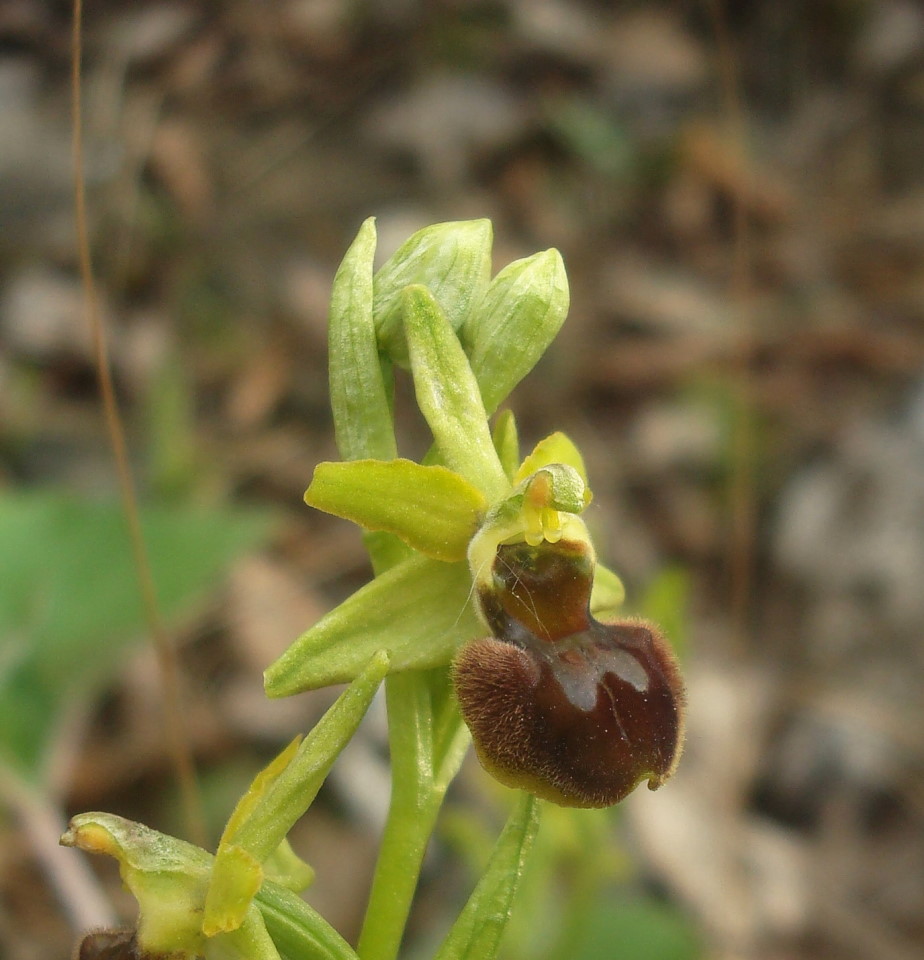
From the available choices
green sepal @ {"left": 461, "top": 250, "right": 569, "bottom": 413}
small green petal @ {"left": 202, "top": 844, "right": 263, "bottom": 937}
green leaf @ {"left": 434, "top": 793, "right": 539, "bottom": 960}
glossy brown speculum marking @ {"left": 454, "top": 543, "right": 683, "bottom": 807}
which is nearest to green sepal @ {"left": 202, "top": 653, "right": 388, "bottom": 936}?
small green petal @ {"left": 202, "top": 844, "right": 263, "bottom": 937}

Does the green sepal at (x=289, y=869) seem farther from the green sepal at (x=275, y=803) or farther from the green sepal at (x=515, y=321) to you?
the green sepal at (x=515, y=321)

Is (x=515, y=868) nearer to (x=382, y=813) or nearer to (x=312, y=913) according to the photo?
(x=312, y=913)

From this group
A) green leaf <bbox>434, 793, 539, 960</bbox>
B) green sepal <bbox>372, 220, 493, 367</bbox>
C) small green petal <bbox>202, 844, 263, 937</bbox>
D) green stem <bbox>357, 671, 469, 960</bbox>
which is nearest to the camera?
small green petal <bbox>202, 844, 263, 937</bbox>

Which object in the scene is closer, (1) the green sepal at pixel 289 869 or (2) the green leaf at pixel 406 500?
(2) the green leaf at pixel 406 500

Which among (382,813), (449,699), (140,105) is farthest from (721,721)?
(140,105)

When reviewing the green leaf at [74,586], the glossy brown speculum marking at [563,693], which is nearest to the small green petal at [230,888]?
the glossy brown speculum marking at [563,693]

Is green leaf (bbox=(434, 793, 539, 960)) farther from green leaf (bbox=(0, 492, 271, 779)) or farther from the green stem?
green leaf (bbox=(0, 492, 271, 779))

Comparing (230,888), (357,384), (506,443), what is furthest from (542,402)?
(230,888)

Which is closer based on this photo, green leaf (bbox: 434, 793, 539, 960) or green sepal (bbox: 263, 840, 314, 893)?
green leaf (bbox: 434, 793, 539, 960)
